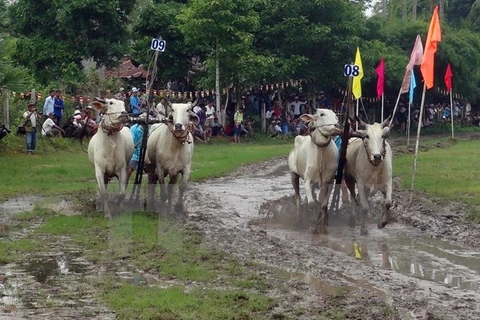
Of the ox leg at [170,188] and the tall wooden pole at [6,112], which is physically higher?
the tall wooden pole at [6,112]

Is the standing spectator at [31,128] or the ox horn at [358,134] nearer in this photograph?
the ox horn at [358,134]

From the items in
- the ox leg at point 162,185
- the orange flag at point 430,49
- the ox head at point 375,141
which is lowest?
the ox leg at point 162,185

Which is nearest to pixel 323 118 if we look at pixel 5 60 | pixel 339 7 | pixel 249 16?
pixel 5 60

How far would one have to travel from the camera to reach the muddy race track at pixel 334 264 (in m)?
8.52

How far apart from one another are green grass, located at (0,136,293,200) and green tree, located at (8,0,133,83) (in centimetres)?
616

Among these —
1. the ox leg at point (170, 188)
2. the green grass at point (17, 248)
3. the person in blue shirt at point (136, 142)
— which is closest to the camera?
the green grass at point (17, 248)

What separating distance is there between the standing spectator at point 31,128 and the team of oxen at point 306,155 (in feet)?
→ 29.7

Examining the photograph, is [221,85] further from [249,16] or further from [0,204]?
[0,204]

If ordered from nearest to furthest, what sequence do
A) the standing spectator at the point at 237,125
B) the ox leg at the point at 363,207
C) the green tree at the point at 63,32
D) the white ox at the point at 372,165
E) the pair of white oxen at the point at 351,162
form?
the white ox at the point at 372,165 → the pair of white oxen at the point at 351,162 → the ox leg at the point at 363,207 → the green tree at the point at 63,32 → the standing spectator at the point at 237,125

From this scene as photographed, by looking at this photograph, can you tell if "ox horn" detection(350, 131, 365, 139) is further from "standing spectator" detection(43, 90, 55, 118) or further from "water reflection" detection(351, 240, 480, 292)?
"standing spectator" detection(43, 90, 55, 118)

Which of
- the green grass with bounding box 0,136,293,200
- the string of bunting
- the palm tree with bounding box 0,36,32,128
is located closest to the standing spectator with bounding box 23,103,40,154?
the green grass with bounding box 0,136,293,200

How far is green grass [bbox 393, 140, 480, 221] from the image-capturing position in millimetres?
17422

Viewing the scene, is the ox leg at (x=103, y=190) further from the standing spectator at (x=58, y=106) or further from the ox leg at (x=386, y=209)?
the standing spectator at (x=58, y=106)

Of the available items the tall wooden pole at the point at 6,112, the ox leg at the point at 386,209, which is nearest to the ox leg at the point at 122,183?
the ox leg at the point at 386,209
